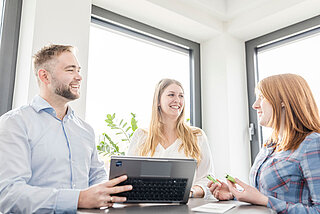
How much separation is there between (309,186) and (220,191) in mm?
414

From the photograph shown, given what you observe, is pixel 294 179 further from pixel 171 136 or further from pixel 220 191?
A: pixel 171 136

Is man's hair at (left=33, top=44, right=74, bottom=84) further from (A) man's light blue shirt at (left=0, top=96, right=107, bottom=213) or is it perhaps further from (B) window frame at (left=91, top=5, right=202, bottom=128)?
(B) window frame at (left=91, top=5, right=202, bottom=128)

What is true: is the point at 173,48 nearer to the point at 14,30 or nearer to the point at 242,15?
the point at 242,15

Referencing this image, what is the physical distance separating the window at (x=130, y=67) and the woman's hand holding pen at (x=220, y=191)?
1312 millimetres

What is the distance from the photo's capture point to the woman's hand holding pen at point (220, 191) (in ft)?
5.09

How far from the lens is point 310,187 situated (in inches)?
52.5

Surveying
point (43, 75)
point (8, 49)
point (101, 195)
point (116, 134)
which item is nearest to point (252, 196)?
point (101, 195)

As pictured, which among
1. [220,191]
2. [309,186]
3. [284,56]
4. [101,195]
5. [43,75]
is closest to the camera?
[101,195]

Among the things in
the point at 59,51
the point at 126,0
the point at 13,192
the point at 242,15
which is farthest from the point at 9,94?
the point at 242,15

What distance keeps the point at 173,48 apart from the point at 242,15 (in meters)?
0.74

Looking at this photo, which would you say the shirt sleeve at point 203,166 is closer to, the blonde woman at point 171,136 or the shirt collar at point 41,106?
the blonde woman at point 171,136

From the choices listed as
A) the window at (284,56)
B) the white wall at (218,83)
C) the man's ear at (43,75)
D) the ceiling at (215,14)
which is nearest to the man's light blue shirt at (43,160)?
the man's ear at (43,75)

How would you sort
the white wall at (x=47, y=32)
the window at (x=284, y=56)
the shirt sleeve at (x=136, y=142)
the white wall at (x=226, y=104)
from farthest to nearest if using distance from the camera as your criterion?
the white wall at (x=226, y=104)
the window at (x=284, y=56)
the shirt sleeve at (x=136, y=142)
the white wall at (x=47, y=32)

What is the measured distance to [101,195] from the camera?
122 centimetres
